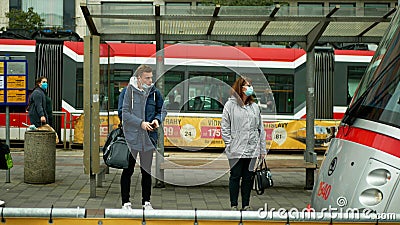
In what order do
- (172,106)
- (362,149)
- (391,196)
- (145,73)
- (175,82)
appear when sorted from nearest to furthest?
(391,196) < (362,149) < (145,73) < (172,106) < (175,82)

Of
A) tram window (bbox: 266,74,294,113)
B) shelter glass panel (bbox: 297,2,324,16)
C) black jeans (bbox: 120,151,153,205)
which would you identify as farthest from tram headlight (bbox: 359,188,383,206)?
tram window (bbox: 266,74,294,113)

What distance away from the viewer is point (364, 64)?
17.8m

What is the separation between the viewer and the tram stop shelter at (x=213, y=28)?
8766 mm

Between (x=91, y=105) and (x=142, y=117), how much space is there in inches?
70.1

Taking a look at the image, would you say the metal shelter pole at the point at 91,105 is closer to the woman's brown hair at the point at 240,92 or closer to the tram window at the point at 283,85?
the woman's brown hair at the point at 240,92

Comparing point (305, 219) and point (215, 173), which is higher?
point (305, 219)

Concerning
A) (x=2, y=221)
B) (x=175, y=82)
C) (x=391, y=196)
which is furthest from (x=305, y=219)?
(x=175, y=82)

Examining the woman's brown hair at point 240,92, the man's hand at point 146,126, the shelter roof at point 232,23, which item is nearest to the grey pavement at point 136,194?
the man's hand at point 146,126

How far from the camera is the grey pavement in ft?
28.2

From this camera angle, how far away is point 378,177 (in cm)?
433

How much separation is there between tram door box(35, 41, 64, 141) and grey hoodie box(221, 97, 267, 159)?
10.9 meters

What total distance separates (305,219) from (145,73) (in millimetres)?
4118

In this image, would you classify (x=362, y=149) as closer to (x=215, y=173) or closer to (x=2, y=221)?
(x=2, y=221)

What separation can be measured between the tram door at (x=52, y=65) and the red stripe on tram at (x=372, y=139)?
43.7ft
